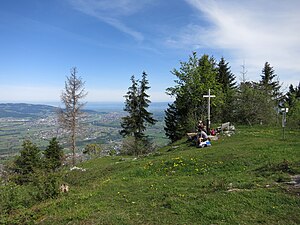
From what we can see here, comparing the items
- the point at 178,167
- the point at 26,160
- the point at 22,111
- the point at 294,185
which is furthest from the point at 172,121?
the point at 22,111

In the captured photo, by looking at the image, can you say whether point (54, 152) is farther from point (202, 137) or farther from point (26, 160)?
point (202, 137)

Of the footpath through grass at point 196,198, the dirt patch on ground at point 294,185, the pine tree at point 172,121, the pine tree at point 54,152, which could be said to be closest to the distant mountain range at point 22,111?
the pine tree at point 172,121

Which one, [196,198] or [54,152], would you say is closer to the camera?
[196,198]

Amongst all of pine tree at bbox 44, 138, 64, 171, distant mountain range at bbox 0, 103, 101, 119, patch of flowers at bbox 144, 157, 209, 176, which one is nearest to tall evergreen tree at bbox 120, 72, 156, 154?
pine tree at bbox 44, 138, 64, 171

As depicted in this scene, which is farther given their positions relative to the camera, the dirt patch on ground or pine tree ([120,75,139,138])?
pine tree ([120,75,139,138])

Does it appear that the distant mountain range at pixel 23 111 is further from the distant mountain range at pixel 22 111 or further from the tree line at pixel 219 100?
the tree line at pixel 219 100

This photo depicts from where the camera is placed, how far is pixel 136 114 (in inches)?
1522

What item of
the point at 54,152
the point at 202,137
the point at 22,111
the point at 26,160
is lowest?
the point at 26,160

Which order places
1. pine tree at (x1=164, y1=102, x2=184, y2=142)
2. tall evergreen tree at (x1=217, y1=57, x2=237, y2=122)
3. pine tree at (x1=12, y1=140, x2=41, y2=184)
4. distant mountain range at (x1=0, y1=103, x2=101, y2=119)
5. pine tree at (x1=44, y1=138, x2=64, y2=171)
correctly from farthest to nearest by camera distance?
distant mountain range at (x1=0, y1=103, x2=101, y2=119) < pine tree at (x1=164, y1=102, x2=184, y2=142) < tall evergreen tree at (x1=217, y1=57, x2=237, y2=122) < pine tree at (x1=44, y1=138, x2=64, y2=171) < pine tree at (x1=12, y1=140, x2=41, y2=184)

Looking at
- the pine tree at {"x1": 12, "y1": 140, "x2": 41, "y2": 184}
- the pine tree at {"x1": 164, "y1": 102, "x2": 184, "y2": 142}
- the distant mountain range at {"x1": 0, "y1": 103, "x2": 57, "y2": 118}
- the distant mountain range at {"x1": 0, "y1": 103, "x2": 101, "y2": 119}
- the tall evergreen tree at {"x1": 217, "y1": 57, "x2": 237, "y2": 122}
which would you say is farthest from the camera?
the distant mountain range at {"x1": 0, "y1": 103, "x2": 57, "y2": 118}

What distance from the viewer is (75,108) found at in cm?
2973

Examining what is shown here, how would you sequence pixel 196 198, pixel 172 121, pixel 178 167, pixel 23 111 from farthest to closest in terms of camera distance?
pixel 23 111 → pixel 172 121 → pixel 178 167 → pixel 196 198

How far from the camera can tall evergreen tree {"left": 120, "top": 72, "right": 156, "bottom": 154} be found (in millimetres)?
38000

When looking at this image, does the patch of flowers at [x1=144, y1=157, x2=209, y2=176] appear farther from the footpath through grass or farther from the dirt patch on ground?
the dirt patch on ground
